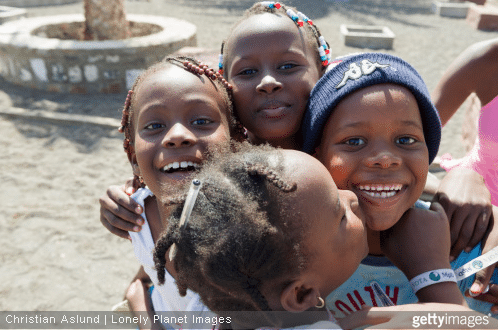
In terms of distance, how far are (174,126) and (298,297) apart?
71cm

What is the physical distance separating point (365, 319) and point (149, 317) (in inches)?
40.8

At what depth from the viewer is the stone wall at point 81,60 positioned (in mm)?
6965

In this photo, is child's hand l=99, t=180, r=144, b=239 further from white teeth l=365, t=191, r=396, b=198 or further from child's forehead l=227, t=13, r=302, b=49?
white teeth l=365, t=191, r=396, b=198

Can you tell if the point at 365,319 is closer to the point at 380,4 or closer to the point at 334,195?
the point at 334,195

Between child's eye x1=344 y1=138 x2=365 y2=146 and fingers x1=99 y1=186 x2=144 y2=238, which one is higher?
child's eye x1=344 y1=138 x2=365 y2=146

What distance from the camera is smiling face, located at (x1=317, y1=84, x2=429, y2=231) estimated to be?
1.38 metres

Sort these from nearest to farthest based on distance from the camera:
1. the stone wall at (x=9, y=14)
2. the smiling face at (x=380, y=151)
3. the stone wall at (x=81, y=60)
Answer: the smiling face at (x=380, y=151)
the stone wall at (x=81, y=60)
the stone wall at (x=9, y=14)

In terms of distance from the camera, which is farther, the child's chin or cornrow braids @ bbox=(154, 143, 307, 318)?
the child's chin

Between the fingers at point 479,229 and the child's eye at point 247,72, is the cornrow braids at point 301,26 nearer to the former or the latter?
the child's eye at point 247,72

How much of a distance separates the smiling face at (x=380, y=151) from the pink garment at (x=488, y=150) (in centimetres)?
75

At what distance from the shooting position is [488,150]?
2006 mm

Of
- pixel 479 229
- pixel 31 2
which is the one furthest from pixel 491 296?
pixel 31 2

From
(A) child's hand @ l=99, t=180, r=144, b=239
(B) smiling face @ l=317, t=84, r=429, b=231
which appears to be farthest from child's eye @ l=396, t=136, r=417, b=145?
(A) child's hand @ l=99, t=180, r=144, b=239

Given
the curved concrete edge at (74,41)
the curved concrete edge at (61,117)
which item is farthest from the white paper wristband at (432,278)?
the curved concrete edge at (74,41)
